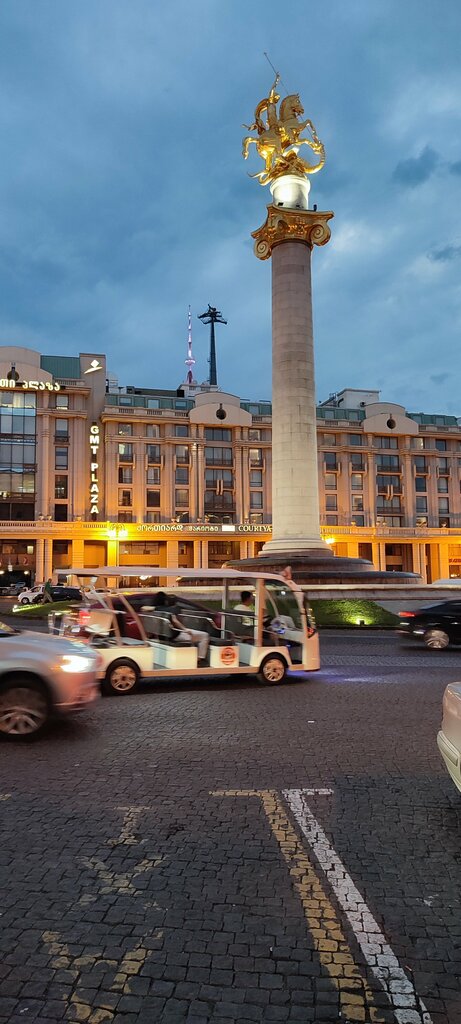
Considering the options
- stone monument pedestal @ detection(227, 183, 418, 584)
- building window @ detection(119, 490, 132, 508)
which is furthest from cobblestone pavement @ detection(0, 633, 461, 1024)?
building window @ detection(119, 490, 132, 508)

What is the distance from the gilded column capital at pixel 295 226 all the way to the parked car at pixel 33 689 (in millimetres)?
30439

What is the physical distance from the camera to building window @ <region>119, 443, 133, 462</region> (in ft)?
252

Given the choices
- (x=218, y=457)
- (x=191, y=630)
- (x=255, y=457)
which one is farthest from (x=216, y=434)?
(x=191, y=630)

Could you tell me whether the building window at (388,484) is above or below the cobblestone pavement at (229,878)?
above

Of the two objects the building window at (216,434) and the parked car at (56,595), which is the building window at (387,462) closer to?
the building window at (216,434)

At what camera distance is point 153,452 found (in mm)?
77812

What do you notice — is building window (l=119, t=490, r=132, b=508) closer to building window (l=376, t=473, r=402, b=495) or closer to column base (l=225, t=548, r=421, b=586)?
building window (l=376, t=473, r=402, b=495)

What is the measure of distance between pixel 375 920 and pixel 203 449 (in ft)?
248

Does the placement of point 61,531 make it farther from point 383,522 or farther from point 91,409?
point 383,522

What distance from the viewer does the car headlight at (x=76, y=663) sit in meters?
8.41

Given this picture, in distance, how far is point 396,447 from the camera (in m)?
86.6

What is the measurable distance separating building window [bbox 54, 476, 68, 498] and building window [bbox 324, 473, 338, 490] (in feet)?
105

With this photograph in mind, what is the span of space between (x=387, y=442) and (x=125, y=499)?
3534 centimetres

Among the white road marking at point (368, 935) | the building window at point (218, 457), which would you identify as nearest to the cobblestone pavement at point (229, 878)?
the white road marking at point (368, 935)
